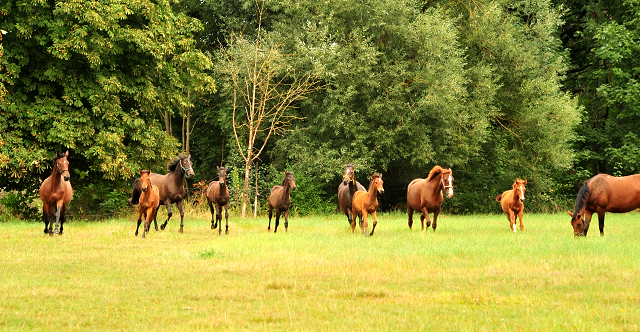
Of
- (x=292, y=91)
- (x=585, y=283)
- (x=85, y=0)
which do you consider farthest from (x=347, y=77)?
(x=585, y=283)

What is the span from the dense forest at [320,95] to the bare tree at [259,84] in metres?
0.13

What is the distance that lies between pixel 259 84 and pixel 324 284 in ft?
71.3

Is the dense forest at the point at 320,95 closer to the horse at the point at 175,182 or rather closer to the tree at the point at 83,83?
the tree at the point at 83,83

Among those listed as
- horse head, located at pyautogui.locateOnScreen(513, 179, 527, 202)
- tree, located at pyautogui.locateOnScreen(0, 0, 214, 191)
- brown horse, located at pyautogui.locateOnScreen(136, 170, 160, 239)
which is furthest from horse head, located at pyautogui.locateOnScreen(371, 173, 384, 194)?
tree, located at pyautogui.locateOnScreen(0, 0, 214, 191)

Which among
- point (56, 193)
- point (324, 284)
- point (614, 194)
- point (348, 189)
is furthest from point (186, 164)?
point (614, 194)

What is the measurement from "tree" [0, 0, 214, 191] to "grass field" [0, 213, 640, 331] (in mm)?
7518

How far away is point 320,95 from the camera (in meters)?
32.7

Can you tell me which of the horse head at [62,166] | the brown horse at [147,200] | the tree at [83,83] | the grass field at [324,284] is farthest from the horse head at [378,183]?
the tree at [83,83]

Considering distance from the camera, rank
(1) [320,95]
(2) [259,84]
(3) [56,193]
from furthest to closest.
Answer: (1) [320,95], (2) [259,84], (3) [56,193]

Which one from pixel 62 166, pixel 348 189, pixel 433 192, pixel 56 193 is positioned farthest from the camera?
pixel 348 189

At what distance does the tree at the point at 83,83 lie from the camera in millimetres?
23703

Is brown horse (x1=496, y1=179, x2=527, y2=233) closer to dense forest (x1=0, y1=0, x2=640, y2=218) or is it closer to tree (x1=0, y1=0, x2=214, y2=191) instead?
dense forest (x1=0, y1=0, x2=640, y2=218)

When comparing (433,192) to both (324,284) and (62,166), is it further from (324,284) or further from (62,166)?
(62,166)

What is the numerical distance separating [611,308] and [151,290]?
6234 mm
